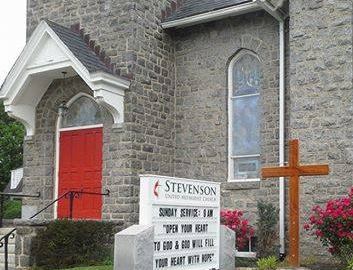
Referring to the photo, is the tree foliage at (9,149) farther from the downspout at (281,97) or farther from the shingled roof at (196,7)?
the downspout at (281,97)

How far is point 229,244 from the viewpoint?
34.3ft

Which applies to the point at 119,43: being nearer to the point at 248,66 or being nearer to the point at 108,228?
the point at 248,66

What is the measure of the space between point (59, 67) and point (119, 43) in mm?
1498

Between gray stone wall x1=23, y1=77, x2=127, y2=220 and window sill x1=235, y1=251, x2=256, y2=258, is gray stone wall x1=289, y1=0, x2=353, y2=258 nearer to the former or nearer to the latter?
window sill x1=235, y1=251, x2=256, y2=258

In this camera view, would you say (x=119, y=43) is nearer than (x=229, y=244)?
No

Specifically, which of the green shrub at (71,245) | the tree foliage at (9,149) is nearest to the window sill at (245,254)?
the green shrub at (71,245)

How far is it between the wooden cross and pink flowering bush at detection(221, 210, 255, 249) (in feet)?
9.61

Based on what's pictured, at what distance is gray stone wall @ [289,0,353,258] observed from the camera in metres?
11.8

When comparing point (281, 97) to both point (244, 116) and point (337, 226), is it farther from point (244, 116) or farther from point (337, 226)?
point (337, 226)

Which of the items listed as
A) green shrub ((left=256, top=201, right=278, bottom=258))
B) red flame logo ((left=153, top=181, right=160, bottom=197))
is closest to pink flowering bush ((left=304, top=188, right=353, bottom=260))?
green shrub ((left=256, top=201, right=278, bottom=258))

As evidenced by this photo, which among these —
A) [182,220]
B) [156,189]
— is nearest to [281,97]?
[182,220]

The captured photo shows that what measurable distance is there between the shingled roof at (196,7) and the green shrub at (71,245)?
5.66m

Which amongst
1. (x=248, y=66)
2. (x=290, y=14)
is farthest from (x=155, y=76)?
(x=290, y=14)

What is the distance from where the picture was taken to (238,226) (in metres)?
13.5
